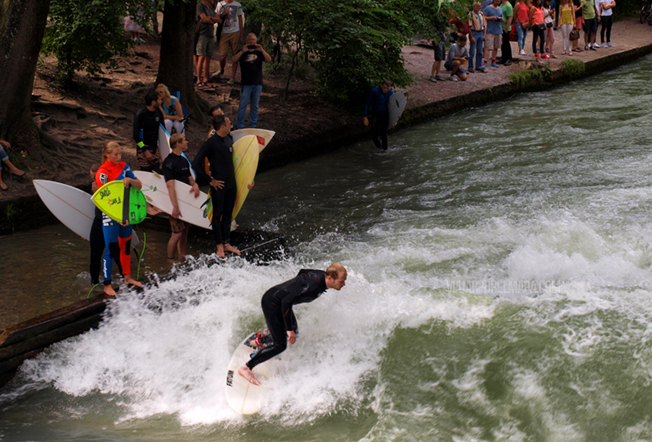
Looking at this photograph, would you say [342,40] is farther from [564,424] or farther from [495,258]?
[564,424]

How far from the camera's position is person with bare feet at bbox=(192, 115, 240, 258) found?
697 centimetres

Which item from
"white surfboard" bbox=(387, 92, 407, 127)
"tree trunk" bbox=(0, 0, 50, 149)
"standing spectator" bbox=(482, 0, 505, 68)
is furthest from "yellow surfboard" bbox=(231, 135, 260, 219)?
"standing spectator" bbox=(482, 0, 505, 68)

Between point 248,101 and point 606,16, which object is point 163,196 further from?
point 606,16

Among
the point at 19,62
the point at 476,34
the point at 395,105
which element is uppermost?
the point at 476,34

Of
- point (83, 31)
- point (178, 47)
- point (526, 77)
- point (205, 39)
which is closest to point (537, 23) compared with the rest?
point (526, 77)

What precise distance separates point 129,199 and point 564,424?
15.2 ft

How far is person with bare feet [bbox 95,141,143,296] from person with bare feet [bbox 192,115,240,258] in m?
1.01

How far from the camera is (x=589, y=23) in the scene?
2069cm

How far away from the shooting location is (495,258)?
24.1 feet

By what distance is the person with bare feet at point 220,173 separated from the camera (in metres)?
6.97

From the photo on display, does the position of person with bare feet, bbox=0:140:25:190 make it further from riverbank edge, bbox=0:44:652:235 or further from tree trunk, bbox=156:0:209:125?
tree trunk, bbox=156:0:209:125

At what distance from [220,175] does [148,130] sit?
1703 millimetres

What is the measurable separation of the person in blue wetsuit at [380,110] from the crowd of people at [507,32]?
3444 mm

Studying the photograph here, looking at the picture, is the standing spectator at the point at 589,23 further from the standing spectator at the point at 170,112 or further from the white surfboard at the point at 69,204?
the white surfboard at the point at 69,204
